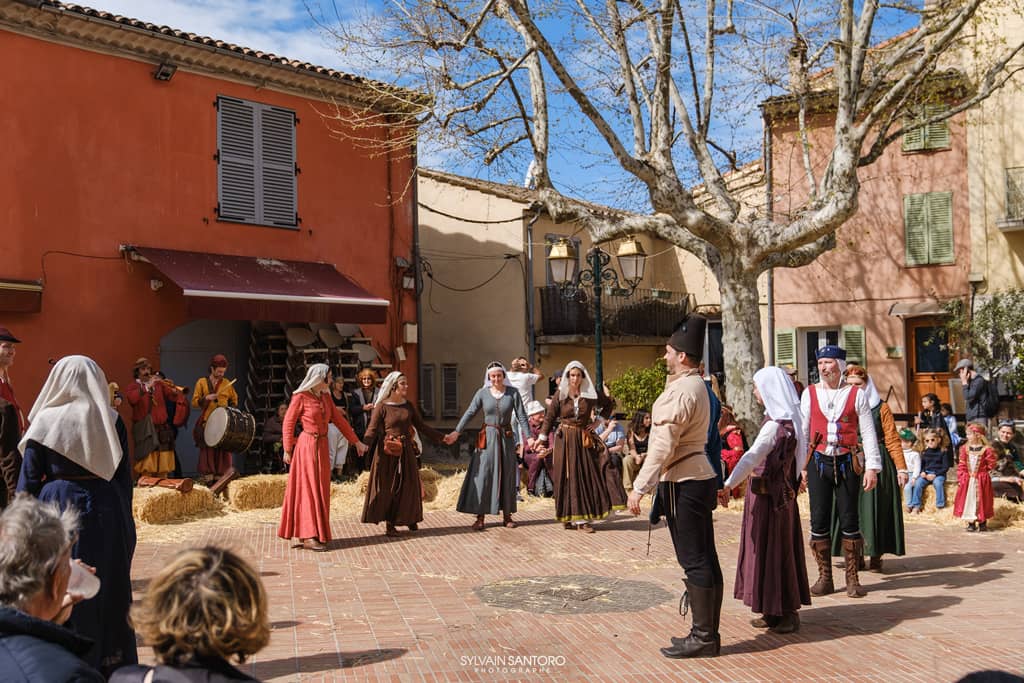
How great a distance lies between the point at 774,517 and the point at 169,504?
25.6ft

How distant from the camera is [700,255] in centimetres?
1568

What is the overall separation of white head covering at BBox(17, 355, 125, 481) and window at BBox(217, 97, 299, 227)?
40.0 ft

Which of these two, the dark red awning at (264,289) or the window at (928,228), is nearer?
the dark red awning at (264,289)

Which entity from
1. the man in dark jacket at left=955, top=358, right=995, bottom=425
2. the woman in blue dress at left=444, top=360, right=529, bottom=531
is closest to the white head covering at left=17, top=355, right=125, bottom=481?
the woman in blue dress at left=444, top=360, right=529, bottom=531

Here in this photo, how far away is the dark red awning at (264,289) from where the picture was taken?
15531 millimetres

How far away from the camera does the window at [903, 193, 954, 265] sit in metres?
23.0

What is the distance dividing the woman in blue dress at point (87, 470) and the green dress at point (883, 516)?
239 inches

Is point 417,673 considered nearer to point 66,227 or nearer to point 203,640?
point 203,640

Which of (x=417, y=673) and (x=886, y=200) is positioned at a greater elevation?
(x=886, y=200)

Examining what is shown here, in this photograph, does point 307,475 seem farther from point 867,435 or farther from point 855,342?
point 855,342

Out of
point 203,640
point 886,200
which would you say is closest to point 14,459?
point 203,640

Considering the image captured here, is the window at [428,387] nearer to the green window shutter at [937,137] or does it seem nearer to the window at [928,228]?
the window at [928,228]

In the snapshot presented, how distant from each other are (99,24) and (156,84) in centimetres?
130

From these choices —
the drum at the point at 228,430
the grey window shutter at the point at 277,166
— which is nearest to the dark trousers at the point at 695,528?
the drum at the point at 228,430
